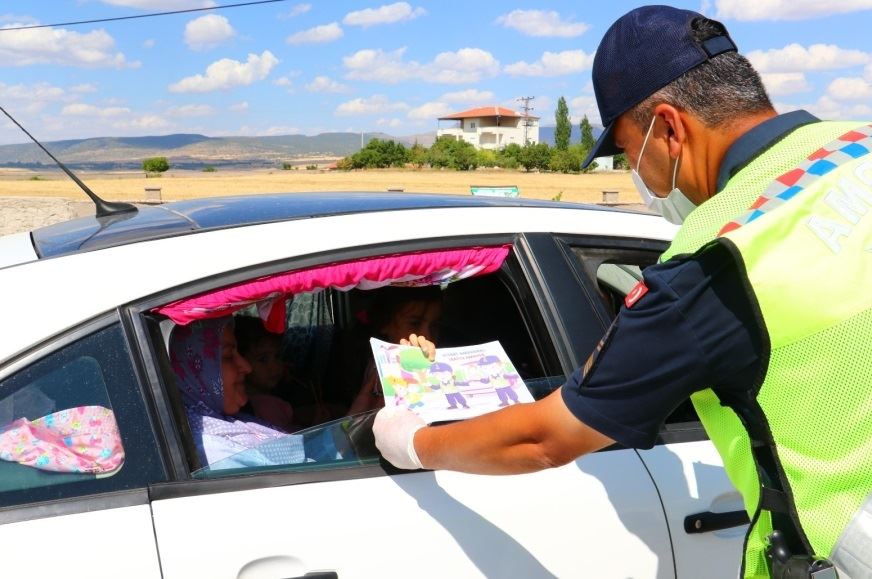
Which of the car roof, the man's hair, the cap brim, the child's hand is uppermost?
the man's hair

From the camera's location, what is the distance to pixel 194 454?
5.44 ft

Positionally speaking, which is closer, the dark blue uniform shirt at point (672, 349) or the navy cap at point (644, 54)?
the dark blue uniform shirt at point (672, 349)

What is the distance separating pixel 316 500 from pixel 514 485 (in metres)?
0.44

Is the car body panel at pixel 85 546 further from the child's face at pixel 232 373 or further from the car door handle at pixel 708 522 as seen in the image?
the car door handle at pixel 708 522

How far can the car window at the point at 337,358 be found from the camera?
185 centimetres

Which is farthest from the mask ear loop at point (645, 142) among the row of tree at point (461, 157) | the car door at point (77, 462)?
the row of tree at point (461, 157)

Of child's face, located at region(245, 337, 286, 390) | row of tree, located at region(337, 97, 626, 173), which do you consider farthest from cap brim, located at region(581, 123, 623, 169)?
row of tree, located at region(337, 97, 626, 173)

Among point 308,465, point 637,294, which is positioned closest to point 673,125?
point 637,294

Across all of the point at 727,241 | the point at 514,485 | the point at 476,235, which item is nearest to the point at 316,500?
the point at 514,485

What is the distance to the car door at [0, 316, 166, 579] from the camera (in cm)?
146

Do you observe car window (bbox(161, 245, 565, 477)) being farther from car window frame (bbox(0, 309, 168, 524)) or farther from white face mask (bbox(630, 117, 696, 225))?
white face mask (bbox(630, 117, 696, 225))

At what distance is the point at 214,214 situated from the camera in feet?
7.22

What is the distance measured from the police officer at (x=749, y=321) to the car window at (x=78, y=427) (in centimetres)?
71

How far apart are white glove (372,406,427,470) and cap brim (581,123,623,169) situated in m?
0.67
